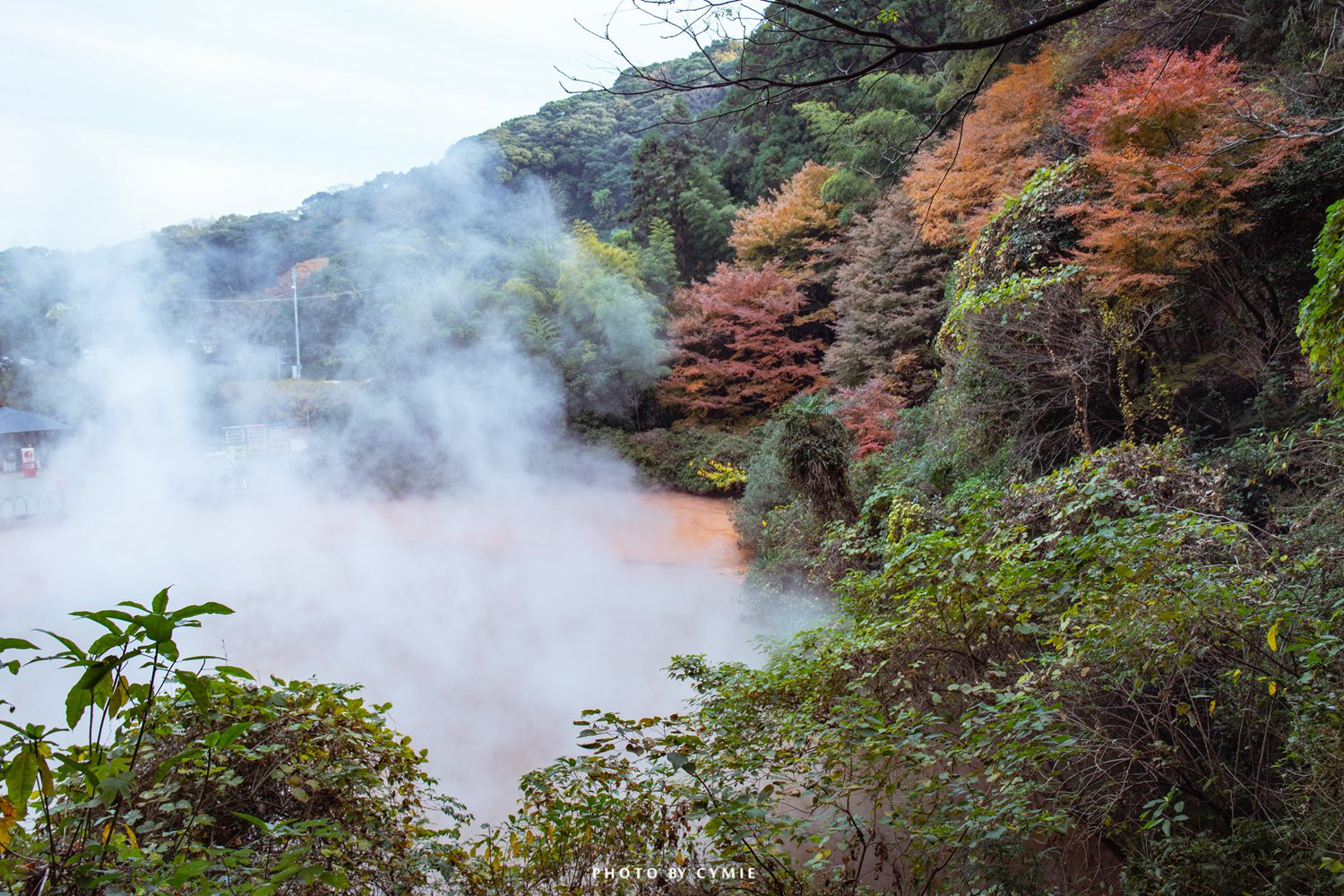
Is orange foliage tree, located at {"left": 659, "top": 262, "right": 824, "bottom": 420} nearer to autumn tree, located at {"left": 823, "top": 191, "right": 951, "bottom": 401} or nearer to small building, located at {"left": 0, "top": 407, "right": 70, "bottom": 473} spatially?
autumn tree, located at {"left": 823, "top": 191, "right": 951, "bottom": 401}

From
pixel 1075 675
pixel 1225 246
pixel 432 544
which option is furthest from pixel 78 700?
pixel 432 544

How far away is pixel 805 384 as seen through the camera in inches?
453

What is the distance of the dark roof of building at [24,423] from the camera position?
960 centimetres

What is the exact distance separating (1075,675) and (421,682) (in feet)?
14.5

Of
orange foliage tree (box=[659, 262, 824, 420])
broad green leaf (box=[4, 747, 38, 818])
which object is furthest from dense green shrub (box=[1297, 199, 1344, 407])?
orange foliage tree (box=[659, 262, 824, 420])

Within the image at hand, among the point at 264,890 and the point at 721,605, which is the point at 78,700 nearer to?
the point at 264,890

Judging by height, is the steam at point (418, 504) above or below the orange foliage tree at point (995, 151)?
below

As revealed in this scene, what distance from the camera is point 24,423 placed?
32.1 feet

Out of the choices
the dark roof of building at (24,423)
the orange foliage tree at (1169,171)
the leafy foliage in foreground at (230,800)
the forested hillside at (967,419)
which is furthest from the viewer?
the dark roof of building at (24,423)

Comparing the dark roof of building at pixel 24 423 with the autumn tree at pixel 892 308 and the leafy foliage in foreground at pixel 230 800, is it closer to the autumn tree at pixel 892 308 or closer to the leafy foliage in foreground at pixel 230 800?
the leafy foliage in foreground at pixel 230 800

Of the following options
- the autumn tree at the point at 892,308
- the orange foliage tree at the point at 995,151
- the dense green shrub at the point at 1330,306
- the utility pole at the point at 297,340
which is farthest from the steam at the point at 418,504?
the orange foliage tree at the point at 995,151

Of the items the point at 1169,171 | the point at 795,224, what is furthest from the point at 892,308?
the point at 1169,171

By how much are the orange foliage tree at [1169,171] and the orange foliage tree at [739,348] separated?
231 inches

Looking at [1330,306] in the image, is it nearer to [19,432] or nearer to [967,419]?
[967,419]
